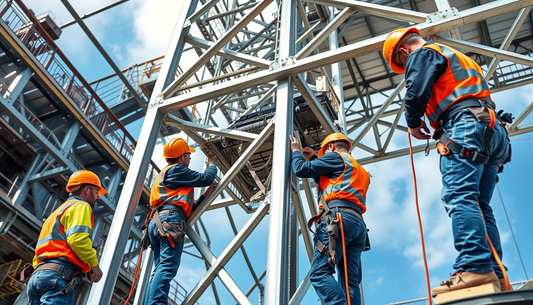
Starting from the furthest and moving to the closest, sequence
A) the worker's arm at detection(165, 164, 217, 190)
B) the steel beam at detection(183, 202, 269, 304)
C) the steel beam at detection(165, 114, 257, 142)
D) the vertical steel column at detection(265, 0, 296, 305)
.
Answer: the steel beam at detection(165, 114, 257, 142), the worker's arm at detection(165, 164, 217, 190), the steel beam at detection(183, 202, 269, 304), the vertical steel column at detection(265, 0, 296, 305)

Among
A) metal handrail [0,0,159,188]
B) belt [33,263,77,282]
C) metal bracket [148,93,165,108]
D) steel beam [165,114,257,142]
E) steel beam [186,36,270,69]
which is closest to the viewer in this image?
belt [33,263,77,282]

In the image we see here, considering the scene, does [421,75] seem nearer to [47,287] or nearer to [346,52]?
[346,52]

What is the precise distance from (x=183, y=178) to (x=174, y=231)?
29.7 inches

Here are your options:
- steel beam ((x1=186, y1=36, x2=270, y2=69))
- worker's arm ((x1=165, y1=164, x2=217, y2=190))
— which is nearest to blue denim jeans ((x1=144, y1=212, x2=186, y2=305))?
worker's arm ((x1=165, y1=164, x2=217, y2=190))

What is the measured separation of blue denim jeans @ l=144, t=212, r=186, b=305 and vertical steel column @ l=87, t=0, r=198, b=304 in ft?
1.69

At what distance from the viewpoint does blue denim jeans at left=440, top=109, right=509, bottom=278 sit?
3080 mm

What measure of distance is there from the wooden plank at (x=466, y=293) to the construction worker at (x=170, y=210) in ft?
10.4

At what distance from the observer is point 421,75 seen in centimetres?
373

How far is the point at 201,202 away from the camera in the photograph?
246 inches

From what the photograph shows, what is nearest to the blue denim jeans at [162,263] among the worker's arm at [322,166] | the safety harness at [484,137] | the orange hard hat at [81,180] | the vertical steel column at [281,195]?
the orange hard hat at [81,180]

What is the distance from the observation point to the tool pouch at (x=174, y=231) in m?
5.57

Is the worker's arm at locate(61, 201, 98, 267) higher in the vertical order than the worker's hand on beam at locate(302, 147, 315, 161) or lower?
lower

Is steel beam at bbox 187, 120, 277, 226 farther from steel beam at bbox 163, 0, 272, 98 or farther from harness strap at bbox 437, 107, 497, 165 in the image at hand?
harness strap at bbox 437, 107, 497, 165

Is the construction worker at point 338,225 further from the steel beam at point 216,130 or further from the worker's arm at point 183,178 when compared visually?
the steel beam at point 216,130
